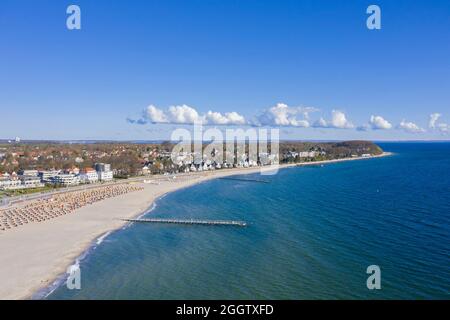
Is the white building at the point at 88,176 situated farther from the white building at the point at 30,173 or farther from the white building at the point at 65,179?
the white building at the point at 30,173

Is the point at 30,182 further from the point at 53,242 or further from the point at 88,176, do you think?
the point at 53,242

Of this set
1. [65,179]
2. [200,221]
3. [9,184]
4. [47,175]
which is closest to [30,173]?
[47,175]

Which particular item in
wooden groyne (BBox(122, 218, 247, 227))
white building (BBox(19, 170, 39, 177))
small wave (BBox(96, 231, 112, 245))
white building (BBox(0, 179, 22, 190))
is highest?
white building (BBox(19, 170, 39, 177))

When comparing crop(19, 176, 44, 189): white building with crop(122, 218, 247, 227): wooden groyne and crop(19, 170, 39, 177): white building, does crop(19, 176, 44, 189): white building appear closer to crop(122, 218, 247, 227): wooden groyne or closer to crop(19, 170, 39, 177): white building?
crop(19, 170, 39, 177): white building

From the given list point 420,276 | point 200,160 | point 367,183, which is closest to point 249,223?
point 420,276

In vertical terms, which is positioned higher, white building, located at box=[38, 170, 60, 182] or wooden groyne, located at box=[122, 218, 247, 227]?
white building, located at box=[38, 170, 60, 182]

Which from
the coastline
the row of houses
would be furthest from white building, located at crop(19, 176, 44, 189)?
the coastline
